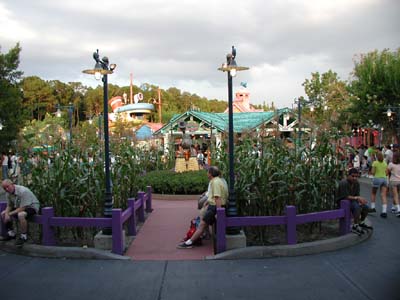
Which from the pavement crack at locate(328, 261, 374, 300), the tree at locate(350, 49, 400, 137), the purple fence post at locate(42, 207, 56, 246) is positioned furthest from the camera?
the tree at locate(350, 49, 400, 137)

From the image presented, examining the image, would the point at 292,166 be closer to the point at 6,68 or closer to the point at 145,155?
the point at 145,155

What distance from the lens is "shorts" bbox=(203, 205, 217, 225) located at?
6652 millimetres

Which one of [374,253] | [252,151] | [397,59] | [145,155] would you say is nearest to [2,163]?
[145,155]

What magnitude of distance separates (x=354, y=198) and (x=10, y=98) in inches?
759

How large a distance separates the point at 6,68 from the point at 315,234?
20.3 meters

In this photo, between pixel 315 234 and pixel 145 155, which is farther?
pixel 145 155

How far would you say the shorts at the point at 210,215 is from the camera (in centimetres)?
665

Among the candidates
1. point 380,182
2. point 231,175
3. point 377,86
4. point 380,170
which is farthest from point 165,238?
point 377,86

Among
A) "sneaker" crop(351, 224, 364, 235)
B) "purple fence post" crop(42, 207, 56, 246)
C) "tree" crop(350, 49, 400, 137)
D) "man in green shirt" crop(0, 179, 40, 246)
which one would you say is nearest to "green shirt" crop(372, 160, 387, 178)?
"sneaker" crop(351, 224, 364, 235)

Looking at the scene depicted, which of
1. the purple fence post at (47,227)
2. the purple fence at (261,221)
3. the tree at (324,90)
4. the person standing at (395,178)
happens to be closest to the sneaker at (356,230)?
the purple fence at (261,221)

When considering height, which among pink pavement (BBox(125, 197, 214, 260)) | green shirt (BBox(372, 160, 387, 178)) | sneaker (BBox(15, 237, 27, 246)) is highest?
green shirt (BBox(372, 160, 387, 178))

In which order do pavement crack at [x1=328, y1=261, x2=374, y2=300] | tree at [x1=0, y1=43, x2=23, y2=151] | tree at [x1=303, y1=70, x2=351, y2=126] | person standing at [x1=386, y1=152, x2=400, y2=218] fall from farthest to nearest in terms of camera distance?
tree at [x1=303, y1=70, x2=351, y2=126] → tree at [x1=0, y1=43, x2=23, y2=151] → person standing at [x1=386, y1=152, x2=400, y2=218] → pavement crack at [x1=328, y1=261, x2=374, y2=300]

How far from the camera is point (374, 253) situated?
638cm

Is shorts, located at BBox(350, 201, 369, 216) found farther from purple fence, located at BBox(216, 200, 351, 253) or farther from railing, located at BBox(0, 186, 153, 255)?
railing, located at BBox(0, 186, 153, 255)
